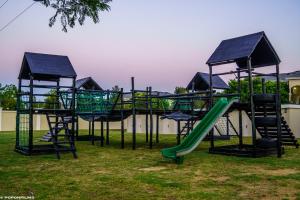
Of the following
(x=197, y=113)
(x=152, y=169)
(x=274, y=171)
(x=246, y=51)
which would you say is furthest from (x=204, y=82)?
(x=152, y=169)

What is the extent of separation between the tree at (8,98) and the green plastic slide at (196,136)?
45655 millimetres

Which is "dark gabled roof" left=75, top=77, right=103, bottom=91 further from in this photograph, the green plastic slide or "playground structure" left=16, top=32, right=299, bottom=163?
the green plastic slide

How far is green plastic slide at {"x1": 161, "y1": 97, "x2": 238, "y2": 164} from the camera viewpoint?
9075 millimetres

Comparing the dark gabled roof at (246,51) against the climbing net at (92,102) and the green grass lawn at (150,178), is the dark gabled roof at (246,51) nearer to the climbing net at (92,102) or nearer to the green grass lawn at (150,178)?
the green grass lawn at (150,178)

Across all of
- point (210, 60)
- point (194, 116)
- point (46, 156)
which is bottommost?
point (46, 156)

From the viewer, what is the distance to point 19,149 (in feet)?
39.9

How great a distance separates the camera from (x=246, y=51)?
11.1 metres

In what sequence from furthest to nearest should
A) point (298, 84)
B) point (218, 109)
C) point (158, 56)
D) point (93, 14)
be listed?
point (298, 84) < point (158, 56) < point (218, 109) < point (93, 14)

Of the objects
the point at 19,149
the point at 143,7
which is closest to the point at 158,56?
the point at 143,7

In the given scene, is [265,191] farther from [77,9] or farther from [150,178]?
[77,9]

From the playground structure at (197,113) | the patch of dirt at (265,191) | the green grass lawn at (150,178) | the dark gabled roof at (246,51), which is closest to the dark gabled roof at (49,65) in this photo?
the playground structure at (197,113)

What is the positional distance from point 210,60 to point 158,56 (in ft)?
38.3

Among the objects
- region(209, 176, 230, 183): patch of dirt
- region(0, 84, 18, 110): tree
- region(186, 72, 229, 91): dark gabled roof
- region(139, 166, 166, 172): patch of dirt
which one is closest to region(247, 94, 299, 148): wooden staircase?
region(139, 166, 166, 172): patch of dirt

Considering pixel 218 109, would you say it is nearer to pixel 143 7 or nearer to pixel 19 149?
pixel 143 7
